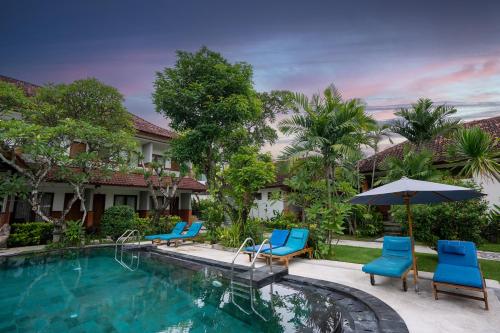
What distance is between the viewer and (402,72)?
1138cm

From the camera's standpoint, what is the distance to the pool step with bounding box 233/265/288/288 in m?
6.75

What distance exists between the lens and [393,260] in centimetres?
668

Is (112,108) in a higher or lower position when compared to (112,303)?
higher

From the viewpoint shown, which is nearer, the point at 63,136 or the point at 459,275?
the point at 459,275

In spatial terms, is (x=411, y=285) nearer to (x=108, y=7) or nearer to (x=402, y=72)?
(x=402, y=72)

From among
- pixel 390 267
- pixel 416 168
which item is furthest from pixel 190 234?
pixel 416 168

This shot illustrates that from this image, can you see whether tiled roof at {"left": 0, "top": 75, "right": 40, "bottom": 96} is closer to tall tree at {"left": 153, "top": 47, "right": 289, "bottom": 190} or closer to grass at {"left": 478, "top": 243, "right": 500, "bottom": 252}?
tall tree at {"left": 153, "top": 47, "right": 289, "bottom": 190}

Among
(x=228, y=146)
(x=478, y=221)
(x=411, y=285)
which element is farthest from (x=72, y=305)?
(x=478, y=221)

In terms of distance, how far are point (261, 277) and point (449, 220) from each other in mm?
5992

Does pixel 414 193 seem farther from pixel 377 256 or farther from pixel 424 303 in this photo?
pixel 377 256

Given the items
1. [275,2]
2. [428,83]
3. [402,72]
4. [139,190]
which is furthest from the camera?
[139,190]

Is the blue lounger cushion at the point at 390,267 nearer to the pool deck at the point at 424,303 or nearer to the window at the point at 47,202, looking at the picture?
the pool deck at the point at 424,303

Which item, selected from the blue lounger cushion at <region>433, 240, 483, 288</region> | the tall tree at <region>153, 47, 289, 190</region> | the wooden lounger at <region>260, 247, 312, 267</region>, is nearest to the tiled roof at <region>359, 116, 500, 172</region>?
the tall tree at <region>153, 47, 289, 190</region>

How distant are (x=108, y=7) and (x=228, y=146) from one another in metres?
8.34
